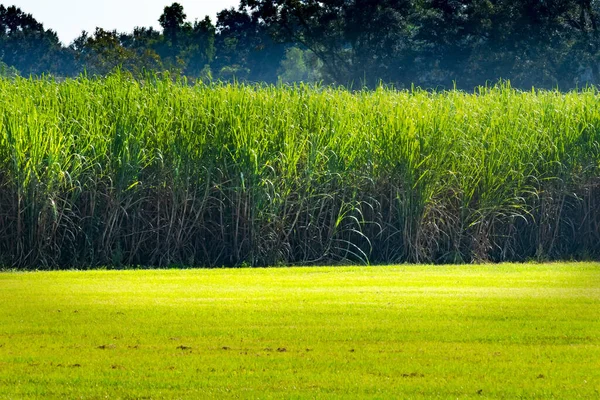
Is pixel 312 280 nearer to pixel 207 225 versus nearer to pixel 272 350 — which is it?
pixel 207 225

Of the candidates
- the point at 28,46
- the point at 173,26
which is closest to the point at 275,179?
the point at 173,26

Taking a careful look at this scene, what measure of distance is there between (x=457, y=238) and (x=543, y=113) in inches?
105

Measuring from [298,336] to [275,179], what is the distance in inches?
228

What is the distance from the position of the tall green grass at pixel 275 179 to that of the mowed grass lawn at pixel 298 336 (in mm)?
1631

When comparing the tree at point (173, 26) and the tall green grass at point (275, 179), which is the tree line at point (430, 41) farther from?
the tall green grass at point (275, 179)

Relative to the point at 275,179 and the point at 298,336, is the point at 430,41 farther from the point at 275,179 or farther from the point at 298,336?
the point at 298,336

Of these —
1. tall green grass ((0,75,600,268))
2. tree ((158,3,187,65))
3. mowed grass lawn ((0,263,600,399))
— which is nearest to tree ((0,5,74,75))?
tree ((158,3,187,65))

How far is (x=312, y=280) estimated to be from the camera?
9.94 meters

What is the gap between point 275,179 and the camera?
12.2 metres

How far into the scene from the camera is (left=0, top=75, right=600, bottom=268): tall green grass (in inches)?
460

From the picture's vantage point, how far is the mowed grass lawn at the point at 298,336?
5.05 metres

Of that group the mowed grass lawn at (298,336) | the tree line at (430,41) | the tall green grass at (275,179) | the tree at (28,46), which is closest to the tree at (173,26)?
the tree line at (430,41)

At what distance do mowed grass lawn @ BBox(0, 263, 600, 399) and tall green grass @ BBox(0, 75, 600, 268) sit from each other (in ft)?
5.35

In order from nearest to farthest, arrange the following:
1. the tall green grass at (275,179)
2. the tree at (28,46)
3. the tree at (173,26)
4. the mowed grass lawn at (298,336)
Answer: the mowed grass lawn at (298,336) → the tall green grass at (275,179) → the tree at (173,26) → the tree at (28,46)
